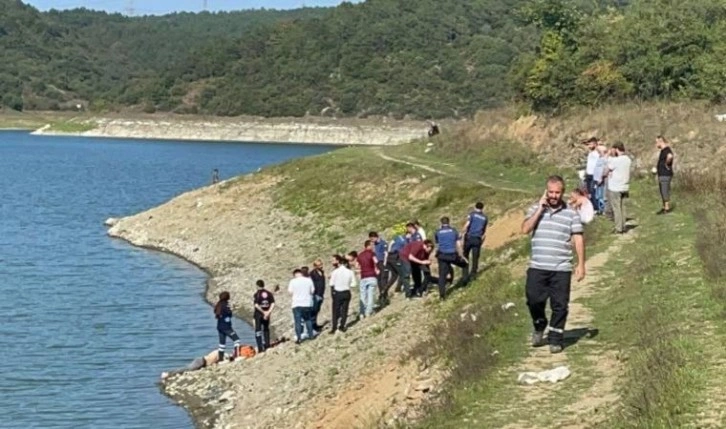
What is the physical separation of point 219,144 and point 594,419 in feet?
504

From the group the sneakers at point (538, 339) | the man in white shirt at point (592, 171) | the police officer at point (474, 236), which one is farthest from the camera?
the man in white shirt at point (592, 171)

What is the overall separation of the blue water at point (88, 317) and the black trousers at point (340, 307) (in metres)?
3.41

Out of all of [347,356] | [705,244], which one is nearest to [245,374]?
[347,356]

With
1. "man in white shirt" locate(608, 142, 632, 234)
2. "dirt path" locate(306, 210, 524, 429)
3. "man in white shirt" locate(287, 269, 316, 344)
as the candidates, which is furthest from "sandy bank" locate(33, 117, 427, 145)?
"dirt path" locate(306, 210, 524, 429)

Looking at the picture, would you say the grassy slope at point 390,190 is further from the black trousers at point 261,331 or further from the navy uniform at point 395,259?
the black trousers at point 261,331

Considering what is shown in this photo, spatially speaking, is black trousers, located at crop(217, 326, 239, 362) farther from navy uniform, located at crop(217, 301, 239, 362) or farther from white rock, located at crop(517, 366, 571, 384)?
white rock, located at crop(517, 366, 571, 384)

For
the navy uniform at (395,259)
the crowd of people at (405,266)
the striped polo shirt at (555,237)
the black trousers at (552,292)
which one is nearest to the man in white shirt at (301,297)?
the crowd of people at (405,266)

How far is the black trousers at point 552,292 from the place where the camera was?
524 inches

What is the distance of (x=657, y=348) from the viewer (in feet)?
42.4

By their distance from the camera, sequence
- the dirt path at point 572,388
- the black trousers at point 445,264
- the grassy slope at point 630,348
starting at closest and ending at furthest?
the grassy slope at point 630,348, the dirt path at point 572,388, the black trousers at point 445,264

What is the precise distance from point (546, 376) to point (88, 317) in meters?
20.0

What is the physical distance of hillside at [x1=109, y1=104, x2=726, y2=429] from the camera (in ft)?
40.6

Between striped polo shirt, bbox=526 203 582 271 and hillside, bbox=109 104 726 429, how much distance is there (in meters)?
1.19

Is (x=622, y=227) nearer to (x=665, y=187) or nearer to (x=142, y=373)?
(x=665, y=187)
